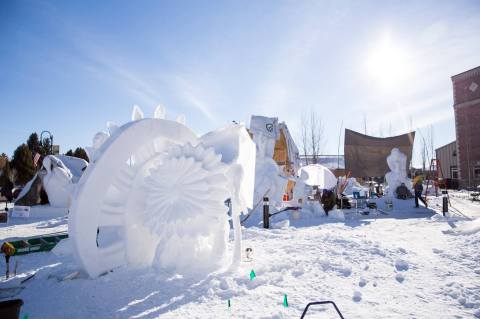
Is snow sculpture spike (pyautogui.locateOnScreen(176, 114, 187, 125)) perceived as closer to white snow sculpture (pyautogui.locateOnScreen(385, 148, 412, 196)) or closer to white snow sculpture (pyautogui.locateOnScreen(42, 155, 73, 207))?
white snow sculpture (pyautogui.locateOnScreen(42, 155, 73, 207))

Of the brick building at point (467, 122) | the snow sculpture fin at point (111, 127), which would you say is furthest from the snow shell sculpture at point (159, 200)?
the brick building at point (467, 122)

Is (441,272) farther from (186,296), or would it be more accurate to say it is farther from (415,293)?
(186,296)

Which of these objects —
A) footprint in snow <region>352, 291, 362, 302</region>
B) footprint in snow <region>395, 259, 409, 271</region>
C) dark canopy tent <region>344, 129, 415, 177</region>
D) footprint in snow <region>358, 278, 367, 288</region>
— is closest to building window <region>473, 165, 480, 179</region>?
dark canopy tent <region>344, 129, 415, 177</region>

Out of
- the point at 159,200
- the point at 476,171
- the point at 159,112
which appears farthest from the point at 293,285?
the point at 476,171

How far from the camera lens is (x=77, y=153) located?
4406 cm

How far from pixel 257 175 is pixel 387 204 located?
6029mm

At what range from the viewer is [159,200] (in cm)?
540

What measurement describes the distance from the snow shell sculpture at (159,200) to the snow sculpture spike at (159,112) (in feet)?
1.35

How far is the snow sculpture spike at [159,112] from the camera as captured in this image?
6328 mm

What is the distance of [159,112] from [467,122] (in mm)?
35280

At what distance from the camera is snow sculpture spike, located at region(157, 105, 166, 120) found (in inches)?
249

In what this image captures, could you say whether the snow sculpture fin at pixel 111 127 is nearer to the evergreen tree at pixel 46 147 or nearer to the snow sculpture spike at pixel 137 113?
the snow sculpture spike at pixel 137 113

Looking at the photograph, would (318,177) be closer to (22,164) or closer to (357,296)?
(357,296)

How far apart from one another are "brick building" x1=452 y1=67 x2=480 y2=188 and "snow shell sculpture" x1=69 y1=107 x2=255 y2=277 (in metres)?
32.0
